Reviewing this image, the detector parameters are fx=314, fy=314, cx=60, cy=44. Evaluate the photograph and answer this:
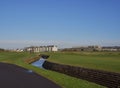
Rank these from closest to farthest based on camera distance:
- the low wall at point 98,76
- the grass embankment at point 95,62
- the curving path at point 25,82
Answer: the curving path at point 25,82 → the low wall at point 98,76 → the grass embankment at point 95,62

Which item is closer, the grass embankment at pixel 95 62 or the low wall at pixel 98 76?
the low wall at pixel 98 76

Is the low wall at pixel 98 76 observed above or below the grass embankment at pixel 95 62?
below

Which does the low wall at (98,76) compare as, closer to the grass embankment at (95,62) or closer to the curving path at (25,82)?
the grass embankment at (95,62)

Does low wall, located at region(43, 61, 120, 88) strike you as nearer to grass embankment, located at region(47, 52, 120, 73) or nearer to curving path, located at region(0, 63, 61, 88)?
grass embankment, located at region(47, 52, 120, 73)

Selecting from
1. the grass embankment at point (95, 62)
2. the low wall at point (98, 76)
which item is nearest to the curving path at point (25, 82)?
the low wall at point (98, 76)

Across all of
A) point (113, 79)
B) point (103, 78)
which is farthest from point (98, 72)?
point (113, 79)

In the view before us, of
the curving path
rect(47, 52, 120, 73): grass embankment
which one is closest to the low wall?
rect(47, 52, 120, 73): grass embankment

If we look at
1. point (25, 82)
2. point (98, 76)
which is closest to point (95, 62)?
point (98, 76)

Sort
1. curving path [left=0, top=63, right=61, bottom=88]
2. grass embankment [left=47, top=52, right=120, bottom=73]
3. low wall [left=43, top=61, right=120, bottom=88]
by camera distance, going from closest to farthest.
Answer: curving path [left=0, top=63, right=61, bottom=88], low wall [left=43, top=61, right=120, bottom=88], grass embankment [left=47, top=52, right=120, bottom=73]

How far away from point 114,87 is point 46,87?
16.1 feet

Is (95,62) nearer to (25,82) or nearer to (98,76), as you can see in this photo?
(98,76)

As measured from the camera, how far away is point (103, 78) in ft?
83.3

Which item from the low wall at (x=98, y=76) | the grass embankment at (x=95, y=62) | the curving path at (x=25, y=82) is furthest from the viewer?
the grass embankment at (x=95, y=62)

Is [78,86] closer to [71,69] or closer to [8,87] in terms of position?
[8,87]
